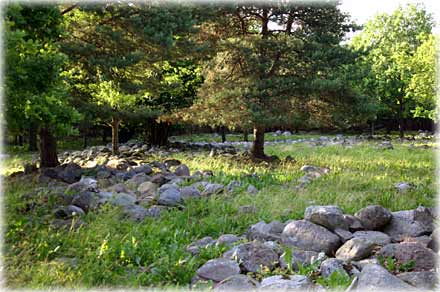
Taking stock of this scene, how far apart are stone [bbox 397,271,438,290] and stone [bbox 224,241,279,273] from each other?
1.25 metres

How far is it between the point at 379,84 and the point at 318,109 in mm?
18597

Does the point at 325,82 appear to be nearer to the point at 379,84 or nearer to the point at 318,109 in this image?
the point at 318,109

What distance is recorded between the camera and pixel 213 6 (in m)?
12.7

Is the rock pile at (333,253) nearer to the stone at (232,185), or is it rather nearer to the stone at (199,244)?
the stone at (199,244)

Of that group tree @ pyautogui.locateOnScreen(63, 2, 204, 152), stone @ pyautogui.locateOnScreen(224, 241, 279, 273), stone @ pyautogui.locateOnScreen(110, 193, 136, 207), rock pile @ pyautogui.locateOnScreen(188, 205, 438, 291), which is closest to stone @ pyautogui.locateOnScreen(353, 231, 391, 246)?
rock pile @ pyautogui.locateOnScreen(188, 205, 438, 291)

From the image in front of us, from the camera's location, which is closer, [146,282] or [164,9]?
[146,282]

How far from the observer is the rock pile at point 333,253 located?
3.88m

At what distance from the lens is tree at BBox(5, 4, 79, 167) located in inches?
206

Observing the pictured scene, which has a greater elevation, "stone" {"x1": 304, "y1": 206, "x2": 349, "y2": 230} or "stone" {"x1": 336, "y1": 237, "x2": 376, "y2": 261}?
"stone" {"x1": 304, "y1": 206, "x2": 349, "y2": 230}

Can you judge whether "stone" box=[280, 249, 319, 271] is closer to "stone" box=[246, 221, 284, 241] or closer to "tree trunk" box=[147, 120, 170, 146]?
"stone" box=[246, 221, 284, 241]

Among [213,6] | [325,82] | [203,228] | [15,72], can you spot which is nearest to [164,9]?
[213,6]

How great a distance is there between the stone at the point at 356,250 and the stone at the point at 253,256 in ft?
2.60

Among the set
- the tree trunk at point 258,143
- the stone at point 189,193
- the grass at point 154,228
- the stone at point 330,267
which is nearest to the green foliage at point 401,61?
the tree trunk at point 258,143

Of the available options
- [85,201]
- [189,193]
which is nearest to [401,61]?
[189,193]
